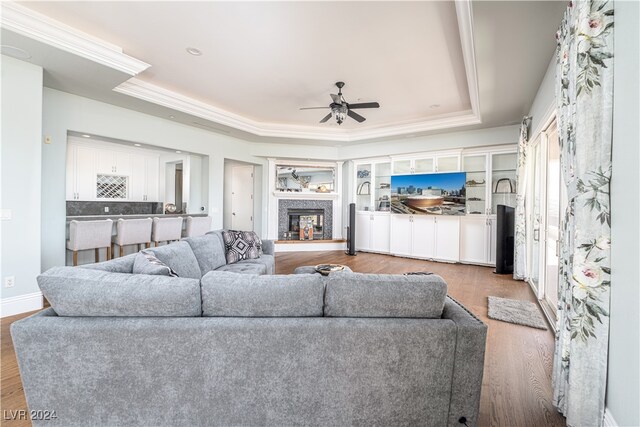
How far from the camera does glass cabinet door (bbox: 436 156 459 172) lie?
5857 millimetres

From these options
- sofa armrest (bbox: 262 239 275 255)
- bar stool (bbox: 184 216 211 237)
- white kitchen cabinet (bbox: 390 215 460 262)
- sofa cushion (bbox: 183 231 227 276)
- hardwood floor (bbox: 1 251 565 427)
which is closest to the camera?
hardwood floor (bbox: 1 251 565 427)

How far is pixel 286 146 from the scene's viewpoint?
684cm

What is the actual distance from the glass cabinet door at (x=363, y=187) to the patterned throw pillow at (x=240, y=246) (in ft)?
13.0

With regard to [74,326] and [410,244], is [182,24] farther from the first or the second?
[410,244]

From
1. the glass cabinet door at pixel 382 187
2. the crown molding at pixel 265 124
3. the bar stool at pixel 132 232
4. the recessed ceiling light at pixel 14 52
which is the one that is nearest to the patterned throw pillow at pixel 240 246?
the bar stool at pixel 132 232

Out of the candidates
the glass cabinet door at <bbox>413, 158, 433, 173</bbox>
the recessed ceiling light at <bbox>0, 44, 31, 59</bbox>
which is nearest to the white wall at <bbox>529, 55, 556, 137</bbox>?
the glass cabinet door at <bbox>413, 158, 433, 173</bbox>

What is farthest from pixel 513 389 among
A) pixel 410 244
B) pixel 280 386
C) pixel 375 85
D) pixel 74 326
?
pixel 410 244

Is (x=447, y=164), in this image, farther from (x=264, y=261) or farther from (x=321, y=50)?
(x=264, y=261)

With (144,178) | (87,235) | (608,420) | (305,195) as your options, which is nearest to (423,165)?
(305,195)

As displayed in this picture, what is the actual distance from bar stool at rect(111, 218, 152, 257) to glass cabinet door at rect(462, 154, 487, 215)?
5.93 metres

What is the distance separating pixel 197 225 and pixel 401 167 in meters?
4.58

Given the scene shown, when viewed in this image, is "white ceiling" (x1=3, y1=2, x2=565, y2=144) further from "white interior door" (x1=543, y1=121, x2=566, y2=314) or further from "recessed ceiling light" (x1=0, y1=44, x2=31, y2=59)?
"white interior door" (x1=543, y1=121, x2=566, y2=314)

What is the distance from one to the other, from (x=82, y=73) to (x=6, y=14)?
852 millimetres

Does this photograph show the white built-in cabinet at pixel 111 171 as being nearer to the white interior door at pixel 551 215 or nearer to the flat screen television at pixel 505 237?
the flat screen television at pixel 505 237
